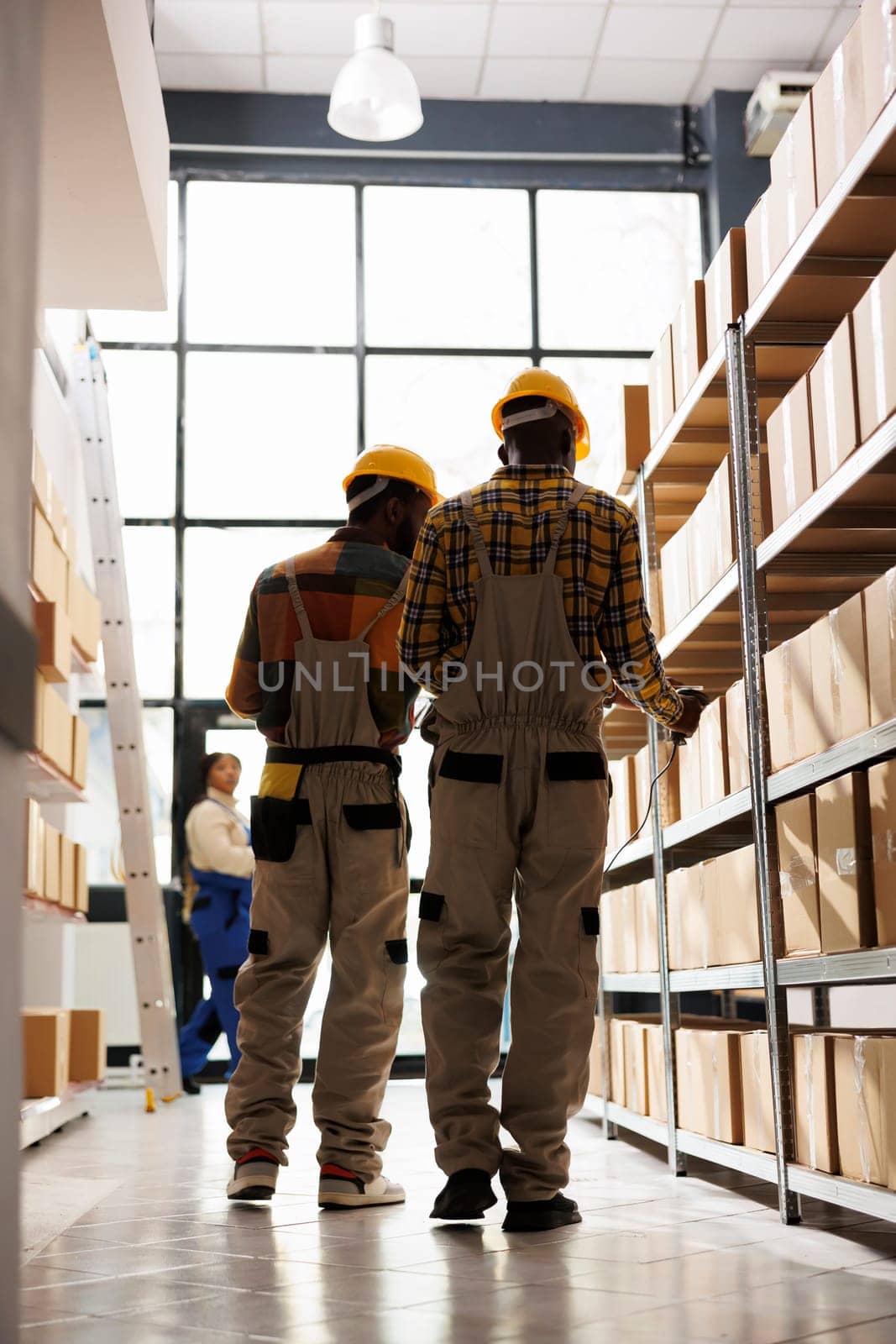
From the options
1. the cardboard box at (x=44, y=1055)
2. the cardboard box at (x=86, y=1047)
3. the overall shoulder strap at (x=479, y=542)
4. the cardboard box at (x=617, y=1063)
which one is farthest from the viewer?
the cardboard box at (x=86, y=1047)

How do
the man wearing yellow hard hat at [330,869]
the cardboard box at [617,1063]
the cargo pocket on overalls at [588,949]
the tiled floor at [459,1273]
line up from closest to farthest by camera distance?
the tiled floor at [459,1273], the cargo pocket on overalls at [588,949], the man wearing yellow hard hat at [330,869], the cardboard box at [617,1063]

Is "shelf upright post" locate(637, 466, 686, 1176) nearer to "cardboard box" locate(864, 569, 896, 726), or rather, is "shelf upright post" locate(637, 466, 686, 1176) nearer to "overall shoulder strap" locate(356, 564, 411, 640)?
"overall shoulder strap" locate(356, 564, 411, 640)

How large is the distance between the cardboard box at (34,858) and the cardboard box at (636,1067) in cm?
199

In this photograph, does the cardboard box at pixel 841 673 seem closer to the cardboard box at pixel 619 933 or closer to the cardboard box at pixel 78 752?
the cardboard box at pixel 619 933

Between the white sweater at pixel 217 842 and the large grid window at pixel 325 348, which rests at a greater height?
the large grid window at pixel 325 348

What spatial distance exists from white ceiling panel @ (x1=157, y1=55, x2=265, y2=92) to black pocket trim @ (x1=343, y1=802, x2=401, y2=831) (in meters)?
6.87

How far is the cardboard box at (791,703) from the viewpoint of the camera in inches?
113

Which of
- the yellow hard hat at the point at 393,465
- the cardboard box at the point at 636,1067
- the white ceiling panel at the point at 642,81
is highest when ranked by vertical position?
the white ceiling panel at the point at 642,81

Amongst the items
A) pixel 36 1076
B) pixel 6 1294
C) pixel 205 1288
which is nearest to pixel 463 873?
pixel 205 1288

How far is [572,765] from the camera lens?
2826mm

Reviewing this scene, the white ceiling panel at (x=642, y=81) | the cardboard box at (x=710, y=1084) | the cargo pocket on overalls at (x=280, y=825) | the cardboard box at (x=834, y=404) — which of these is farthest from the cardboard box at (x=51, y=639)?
the white ceiling panel at (x=642, y=81)

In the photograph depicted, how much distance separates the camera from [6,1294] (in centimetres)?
133

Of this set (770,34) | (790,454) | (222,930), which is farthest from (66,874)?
(770,34)

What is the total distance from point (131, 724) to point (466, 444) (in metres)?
3.60
